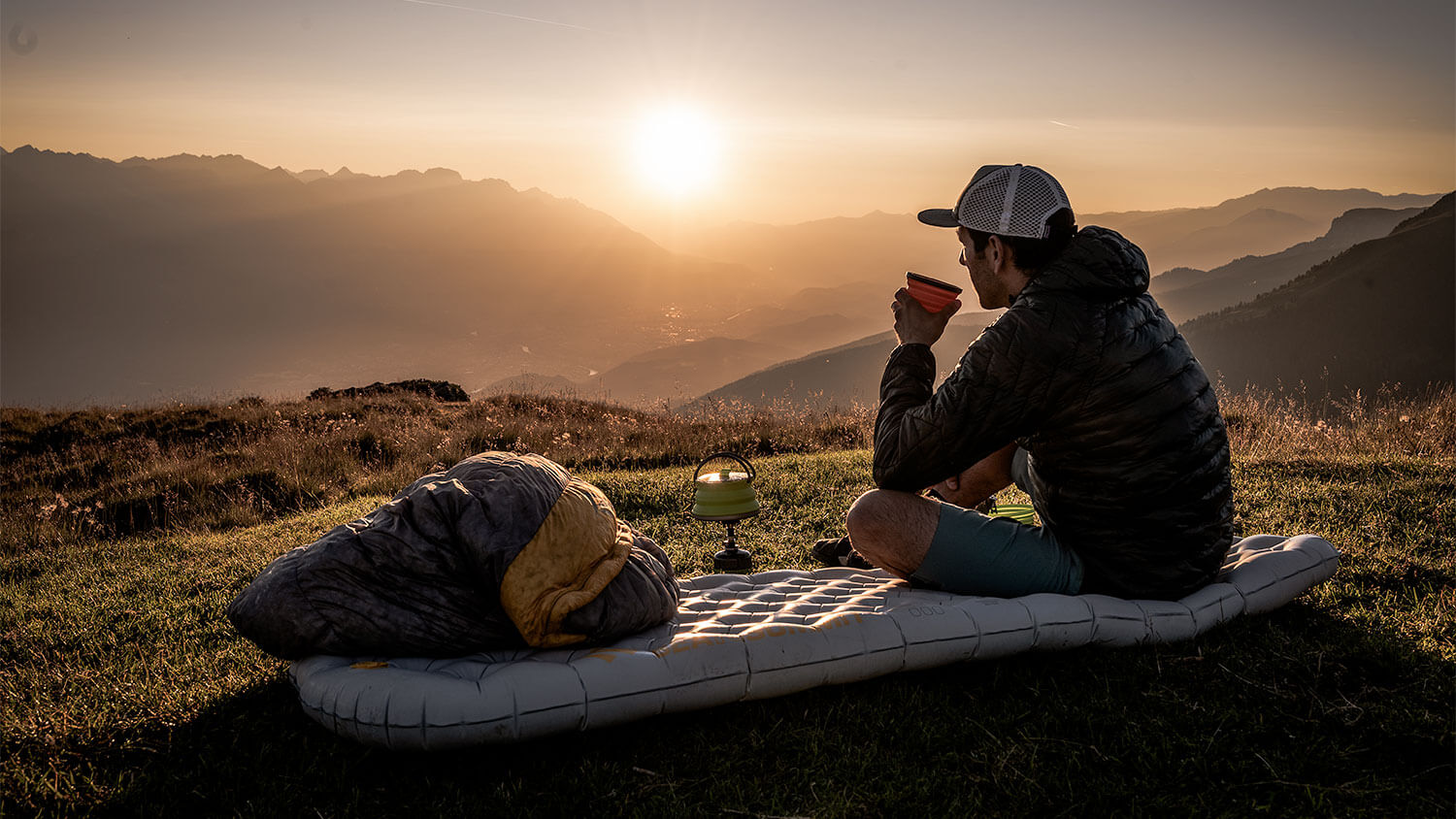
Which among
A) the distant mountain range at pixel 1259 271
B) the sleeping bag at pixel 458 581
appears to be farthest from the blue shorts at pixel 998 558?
the distant mountain range at pixel 1259 271

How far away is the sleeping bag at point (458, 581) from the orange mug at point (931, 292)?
5.82 ft

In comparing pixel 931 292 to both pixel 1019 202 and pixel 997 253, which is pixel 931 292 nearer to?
pixel 997 253

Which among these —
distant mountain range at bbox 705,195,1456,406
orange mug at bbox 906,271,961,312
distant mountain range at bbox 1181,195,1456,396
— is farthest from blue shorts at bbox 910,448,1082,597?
distant mountain range at bbox 1181,195,1456,396

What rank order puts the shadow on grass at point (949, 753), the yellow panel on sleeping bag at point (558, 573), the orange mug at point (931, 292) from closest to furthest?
the shadow on grass at point (949, 753), the yellow panel on sleeping bag at point (558, 573), the orange mug at point (931, 292)

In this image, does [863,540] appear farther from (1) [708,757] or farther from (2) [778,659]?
(1) [708,757]

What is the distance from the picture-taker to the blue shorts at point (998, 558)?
3668 mm

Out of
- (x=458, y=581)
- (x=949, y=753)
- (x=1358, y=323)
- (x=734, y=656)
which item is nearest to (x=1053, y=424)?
(x=949, y=753)

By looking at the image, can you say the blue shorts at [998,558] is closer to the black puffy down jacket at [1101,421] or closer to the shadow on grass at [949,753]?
the black puffy down jacket at [1101,421]

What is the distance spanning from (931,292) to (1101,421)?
3.12ft

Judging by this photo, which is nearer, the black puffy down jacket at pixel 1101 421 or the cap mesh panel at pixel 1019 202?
the black puffy down jacket at pixel 1101 421

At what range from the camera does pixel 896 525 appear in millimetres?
3746

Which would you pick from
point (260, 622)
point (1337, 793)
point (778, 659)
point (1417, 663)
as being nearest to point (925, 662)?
point (778, 659)

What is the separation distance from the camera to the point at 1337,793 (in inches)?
103

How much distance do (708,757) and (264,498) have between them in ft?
24.2
